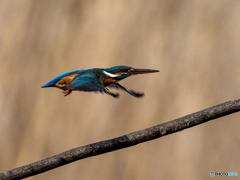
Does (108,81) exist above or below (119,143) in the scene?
above

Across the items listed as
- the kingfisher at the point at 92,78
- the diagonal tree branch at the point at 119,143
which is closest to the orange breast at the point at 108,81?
the kingfisher at the point at 92,78

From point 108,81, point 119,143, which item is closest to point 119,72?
point 108,81

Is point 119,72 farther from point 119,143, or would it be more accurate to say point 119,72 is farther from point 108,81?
point 119,143

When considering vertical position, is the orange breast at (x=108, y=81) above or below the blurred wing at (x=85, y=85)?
above

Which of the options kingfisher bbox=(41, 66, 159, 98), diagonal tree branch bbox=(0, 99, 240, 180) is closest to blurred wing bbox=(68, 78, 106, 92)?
kingfisher bbox=(41, 66, 159, 98)

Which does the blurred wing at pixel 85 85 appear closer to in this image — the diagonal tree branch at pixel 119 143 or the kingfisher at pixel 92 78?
the kingfisher at pixel 92 78

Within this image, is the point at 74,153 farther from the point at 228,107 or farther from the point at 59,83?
the point at 228,107

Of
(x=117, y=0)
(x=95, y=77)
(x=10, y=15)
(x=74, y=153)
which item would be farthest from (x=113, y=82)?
(x=10, y=15)

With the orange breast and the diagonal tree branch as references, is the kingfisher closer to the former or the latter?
the orange breast
